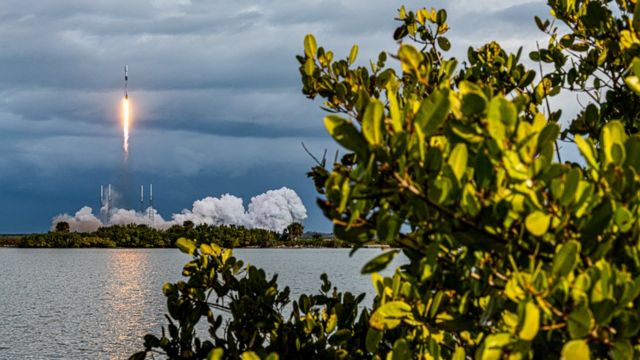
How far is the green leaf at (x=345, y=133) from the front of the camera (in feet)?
8.02

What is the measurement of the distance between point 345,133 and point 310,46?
200cm

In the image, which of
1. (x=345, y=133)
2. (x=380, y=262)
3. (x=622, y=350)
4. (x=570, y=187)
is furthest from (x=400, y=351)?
(x=345, y=133)

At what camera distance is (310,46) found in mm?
4332

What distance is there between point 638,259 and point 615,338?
1.29 ft

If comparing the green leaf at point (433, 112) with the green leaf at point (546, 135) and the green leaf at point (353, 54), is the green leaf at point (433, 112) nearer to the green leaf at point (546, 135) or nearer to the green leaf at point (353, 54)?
the green leaf at point (546, 135)

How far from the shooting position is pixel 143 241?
15450cm

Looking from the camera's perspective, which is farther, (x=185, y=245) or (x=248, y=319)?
(x=185, y=245)

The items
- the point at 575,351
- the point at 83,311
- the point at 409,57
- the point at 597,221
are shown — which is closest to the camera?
the point at 575,351

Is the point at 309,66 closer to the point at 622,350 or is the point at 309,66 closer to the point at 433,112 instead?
the point at 433,112

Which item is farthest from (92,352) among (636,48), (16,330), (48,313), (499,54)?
(636,48)

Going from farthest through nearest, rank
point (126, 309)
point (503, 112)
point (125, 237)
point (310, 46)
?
point (125, 237)
point (126, 309)
point (310, 46)
point (503, 112)

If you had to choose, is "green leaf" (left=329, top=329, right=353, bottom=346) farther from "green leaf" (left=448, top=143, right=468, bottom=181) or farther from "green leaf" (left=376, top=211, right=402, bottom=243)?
"green leaf" (left=448, top=143, right=468, bottom=181)

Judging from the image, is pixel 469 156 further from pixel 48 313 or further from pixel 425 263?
pixel 48 313

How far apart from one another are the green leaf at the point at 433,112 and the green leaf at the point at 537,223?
0.46 m
